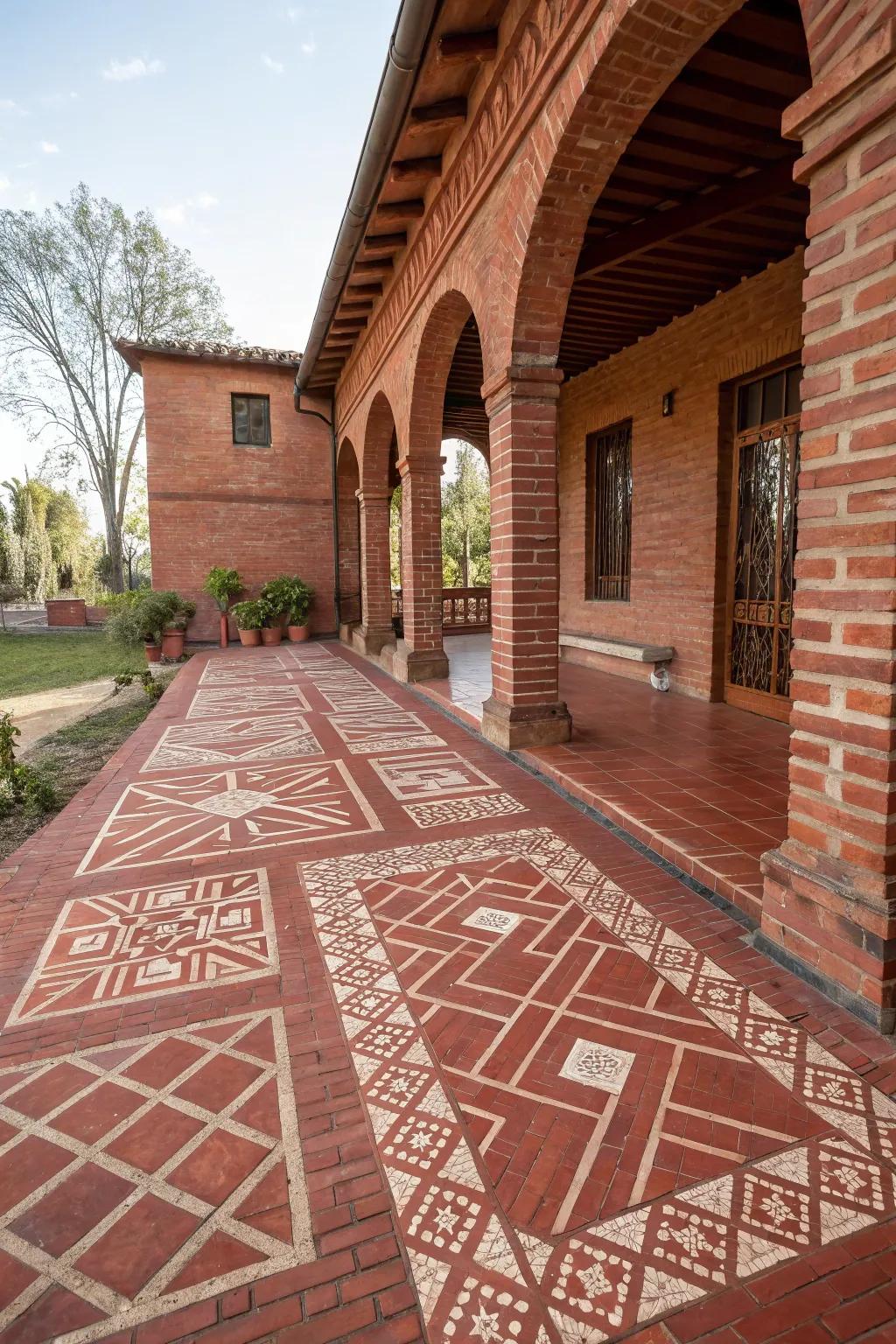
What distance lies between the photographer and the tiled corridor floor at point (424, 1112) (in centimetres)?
131

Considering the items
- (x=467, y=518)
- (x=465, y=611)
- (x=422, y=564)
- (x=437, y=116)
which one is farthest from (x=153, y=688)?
(x=467, y=518)

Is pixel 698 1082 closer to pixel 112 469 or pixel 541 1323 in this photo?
pixel 541 1323

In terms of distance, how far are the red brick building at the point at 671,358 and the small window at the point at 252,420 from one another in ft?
12.2

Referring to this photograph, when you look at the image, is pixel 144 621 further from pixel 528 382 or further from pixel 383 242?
pixel 528 382

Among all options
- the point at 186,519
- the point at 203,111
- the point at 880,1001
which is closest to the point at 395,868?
the point at 880,1001

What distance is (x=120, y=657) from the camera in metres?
13.5

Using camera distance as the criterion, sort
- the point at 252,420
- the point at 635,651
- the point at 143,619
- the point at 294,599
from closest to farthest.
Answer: the point at 635,651 < the point at 143,619 < the point at 294,599 < the point at 252,420

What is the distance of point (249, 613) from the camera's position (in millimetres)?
12969

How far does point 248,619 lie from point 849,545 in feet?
39.4

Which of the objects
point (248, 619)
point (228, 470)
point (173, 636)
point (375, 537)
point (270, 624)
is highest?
point (228, 470)

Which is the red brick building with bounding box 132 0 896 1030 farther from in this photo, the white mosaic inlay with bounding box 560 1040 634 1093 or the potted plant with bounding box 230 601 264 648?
the potted plant with bounding box 230 601 264 648

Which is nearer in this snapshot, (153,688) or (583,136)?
(583,136)

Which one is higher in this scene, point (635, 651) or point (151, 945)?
point (635, 651)

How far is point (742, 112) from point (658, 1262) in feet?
17.2
